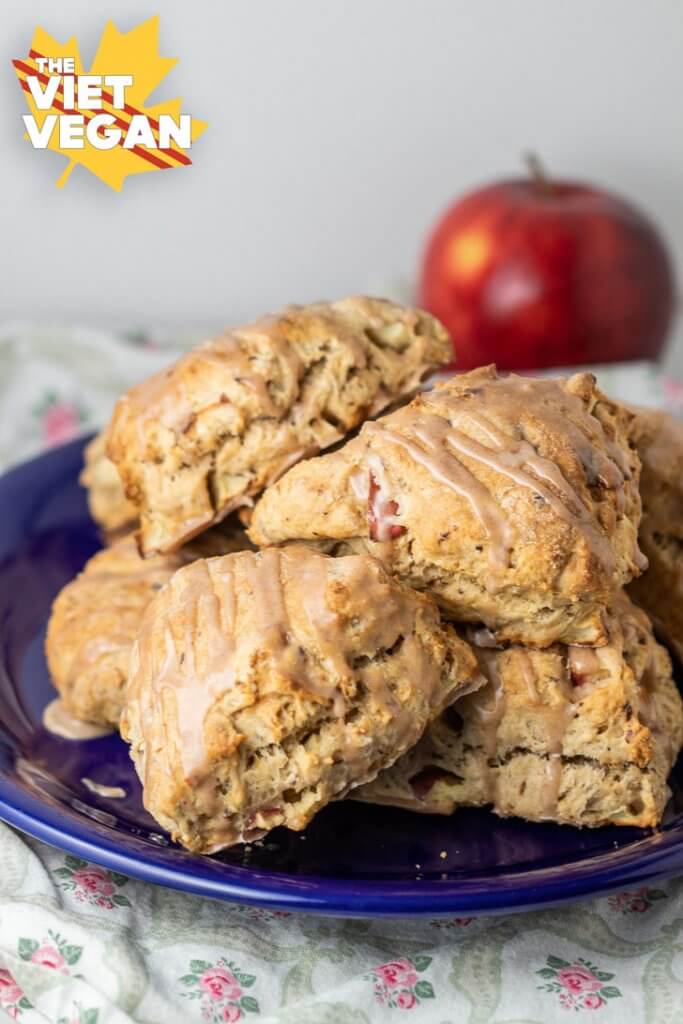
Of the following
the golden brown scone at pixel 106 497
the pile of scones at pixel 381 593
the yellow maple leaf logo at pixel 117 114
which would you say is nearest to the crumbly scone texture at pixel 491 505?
the pile of scones at pixel 381 593

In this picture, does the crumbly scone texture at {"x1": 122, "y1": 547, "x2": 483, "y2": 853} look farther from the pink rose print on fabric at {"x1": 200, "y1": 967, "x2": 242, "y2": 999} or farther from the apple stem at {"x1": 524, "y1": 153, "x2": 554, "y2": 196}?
the apple stem at {"x1": 524, "y1": 153, "x2": 554, "y2": 196}

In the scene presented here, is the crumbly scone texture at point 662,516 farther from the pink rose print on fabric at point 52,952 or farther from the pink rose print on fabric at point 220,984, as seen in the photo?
the pink rose print on fabric at point 52,952

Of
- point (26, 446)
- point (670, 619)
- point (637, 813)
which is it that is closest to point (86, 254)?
point (26, 446)

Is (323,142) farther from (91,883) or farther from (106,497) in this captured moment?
(91,883)

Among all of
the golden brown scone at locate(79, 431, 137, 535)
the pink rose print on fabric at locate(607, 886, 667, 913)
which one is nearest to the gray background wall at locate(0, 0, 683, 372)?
the golden brown scone at locate(79, 431, 137, 535)

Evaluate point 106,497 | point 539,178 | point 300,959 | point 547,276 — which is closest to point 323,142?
point 539,178

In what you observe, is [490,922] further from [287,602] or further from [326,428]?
[326,428]
